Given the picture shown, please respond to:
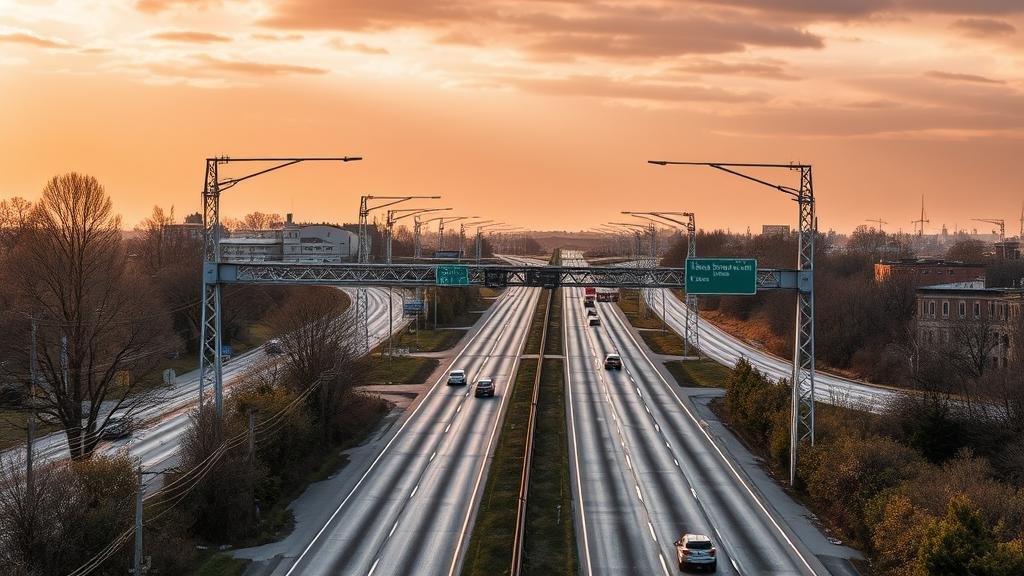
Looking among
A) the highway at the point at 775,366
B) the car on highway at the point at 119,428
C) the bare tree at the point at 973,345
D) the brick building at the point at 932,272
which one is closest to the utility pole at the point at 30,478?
the car on highway at the point at 119,428

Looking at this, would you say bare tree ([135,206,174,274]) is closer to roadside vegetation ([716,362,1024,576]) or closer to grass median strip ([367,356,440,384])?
grass median strip ([367,356,440,384])

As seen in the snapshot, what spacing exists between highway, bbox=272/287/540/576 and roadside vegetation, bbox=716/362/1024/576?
A: 15236 millimetres

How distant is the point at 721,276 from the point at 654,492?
35.2 ft

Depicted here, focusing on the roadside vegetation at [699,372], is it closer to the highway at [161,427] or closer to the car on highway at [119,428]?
the highway at [161,427]

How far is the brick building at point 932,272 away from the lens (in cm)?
11075

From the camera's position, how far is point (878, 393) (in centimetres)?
7994

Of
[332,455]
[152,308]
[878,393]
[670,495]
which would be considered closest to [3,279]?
[152,308]

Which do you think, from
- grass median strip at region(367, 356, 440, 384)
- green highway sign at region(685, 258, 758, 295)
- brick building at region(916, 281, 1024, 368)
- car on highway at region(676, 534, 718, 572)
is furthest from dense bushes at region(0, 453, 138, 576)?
brick building at region(916, 281, 1024, 368)

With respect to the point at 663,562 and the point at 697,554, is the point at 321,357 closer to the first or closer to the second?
the point at 663,562

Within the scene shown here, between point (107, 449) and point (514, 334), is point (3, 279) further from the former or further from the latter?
point (514, 334)

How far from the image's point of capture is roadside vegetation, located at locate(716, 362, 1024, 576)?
31.4m

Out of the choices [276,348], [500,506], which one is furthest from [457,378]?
[500,506]

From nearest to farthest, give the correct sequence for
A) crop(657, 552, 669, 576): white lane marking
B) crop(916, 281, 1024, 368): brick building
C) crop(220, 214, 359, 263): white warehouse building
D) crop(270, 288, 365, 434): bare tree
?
1. crop(657, 552, 669, 576): white lane marking
2. crop(270, 288, 365, 434): bare tree
3. crop(916, 281, 1024, 368): brick building
4. crop(220, 214, 359, 263): white warehouse building

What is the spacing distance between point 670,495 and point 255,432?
19288 millimetres
